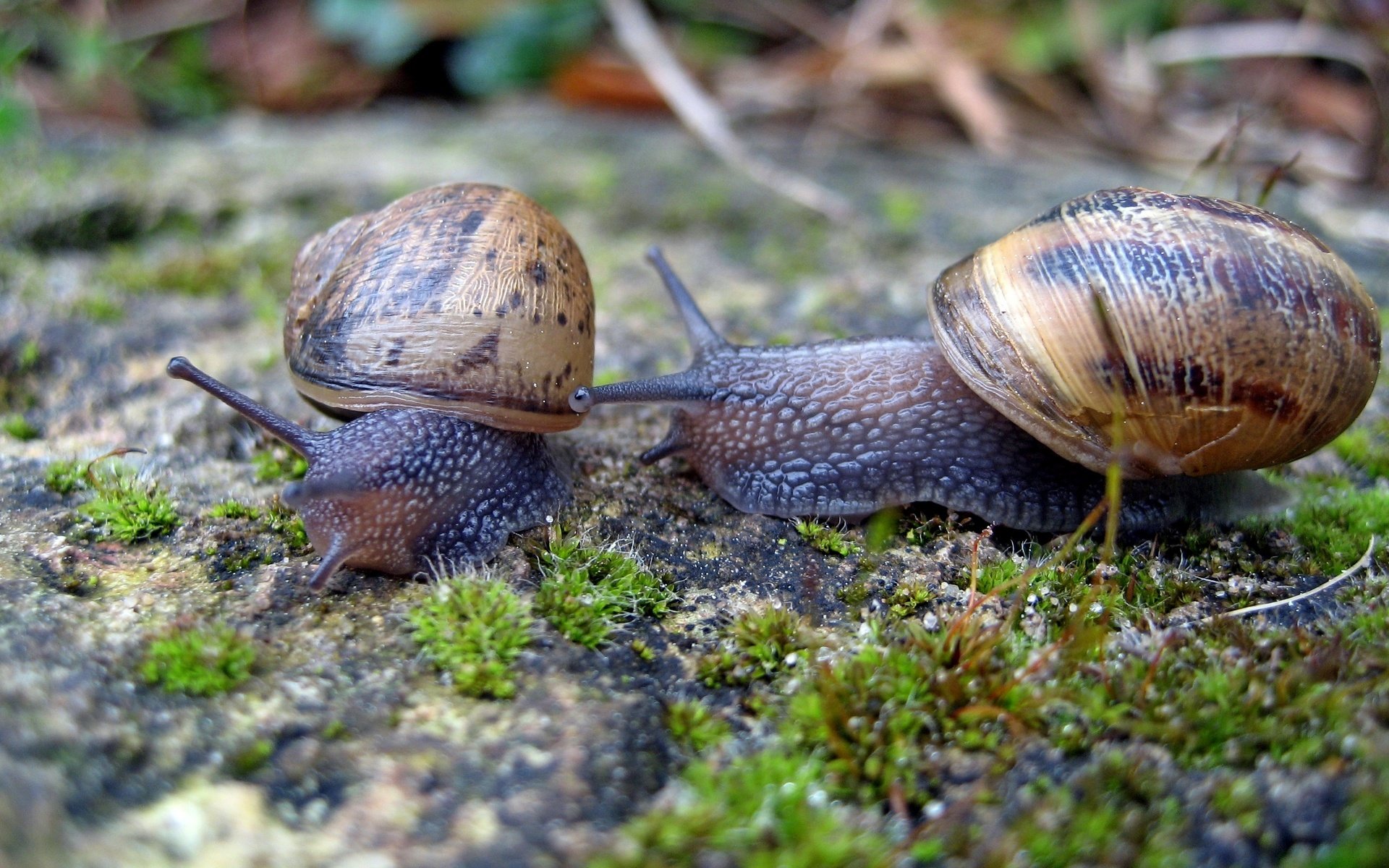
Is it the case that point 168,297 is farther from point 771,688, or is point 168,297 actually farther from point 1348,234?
point 1348,234

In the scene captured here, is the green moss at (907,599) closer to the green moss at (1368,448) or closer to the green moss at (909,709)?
the green moss at (909,709)

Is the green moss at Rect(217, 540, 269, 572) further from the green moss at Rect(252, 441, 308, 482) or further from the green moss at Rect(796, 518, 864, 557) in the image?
the green moss at Rect(796, 518, 864, 557)

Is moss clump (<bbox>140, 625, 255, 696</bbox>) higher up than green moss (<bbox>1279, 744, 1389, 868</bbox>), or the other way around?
green moss (<bbox>1279, 744, 1389, 868</bbox>)

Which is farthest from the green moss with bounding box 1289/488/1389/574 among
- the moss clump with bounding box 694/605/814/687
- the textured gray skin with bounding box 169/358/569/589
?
the textured gray skin with bounding box 169/358/569/589

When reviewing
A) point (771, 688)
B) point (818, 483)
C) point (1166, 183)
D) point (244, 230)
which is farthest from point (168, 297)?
point (1166, 183)

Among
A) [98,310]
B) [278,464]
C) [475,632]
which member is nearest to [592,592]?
[475,632]

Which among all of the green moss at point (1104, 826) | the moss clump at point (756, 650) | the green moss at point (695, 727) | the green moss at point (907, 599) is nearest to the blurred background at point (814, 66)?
the green moss at point (907, 599)

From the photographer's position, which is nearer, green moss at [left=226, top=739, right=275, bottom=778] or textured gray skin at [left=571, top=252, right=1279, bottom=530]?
green moss at [left=226, top=739, right=275, bottom=778]

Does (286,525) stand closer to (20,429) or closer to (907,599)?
(20,429)
